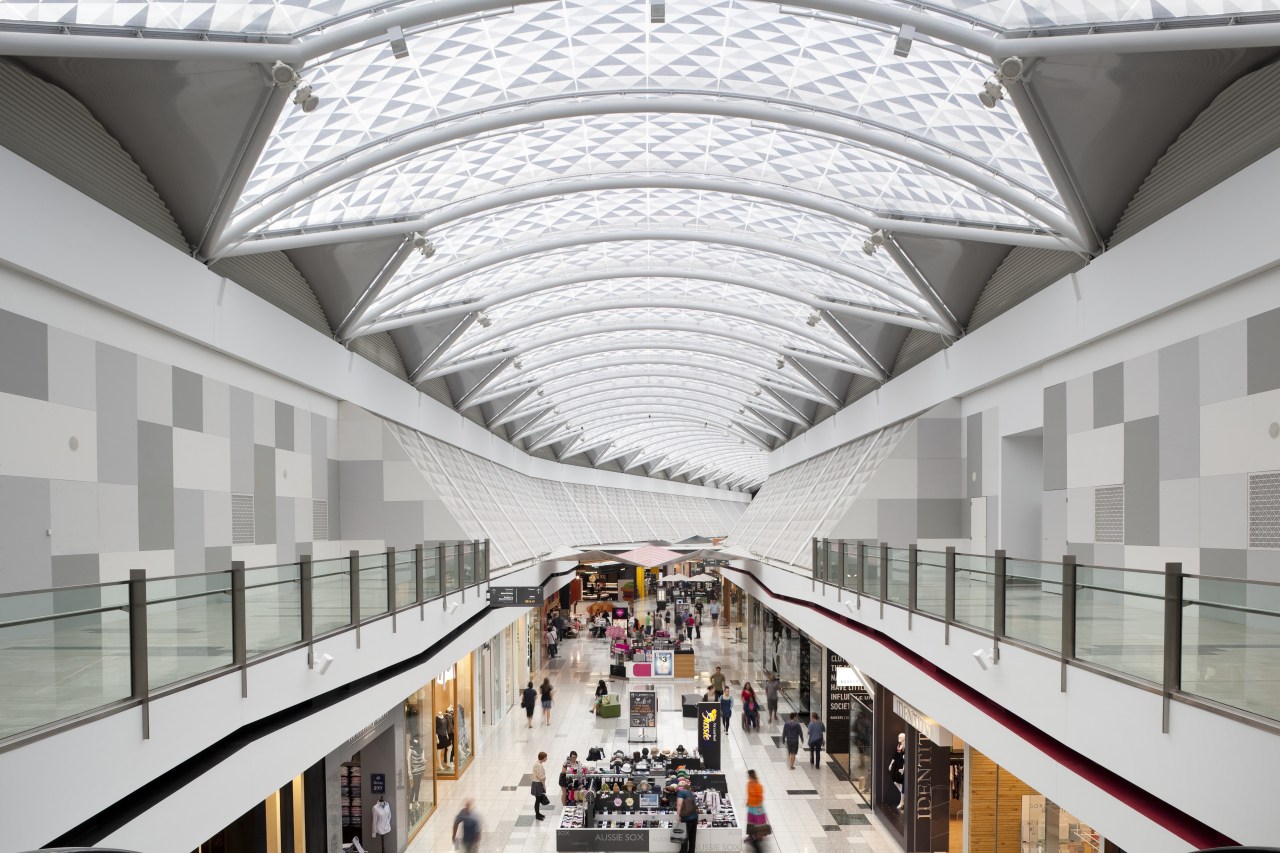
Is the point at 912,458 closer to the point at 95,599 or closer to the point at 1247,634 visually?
the point at 1247,634

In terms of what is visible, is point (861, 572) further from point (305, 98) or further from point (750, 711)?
point (750, 711)

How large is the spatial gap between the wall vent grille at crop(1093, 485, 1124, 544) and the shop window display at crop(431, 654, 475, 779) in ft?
46.0

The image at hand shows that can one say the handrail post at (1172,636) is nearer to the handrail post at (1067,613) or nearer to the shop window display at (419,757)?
the handrail post at (1067,613)

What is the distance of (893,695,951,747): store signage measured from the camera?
46.5ft

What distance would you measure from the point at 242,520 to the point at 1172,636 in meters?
14.0

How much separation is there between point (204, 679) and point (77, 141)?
7.15 metres

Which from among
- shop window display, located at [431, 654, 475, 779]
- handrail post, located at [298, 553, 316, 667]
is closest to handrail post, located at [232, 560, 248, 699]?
handrail post, located at [298, 553, 316, 667]

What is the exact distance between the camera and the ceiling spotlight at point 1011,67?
35.1ft

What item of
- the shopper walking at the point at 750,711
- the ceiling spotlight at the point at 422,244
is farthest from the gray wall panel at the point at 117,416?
the shopper walking at the point at 750,711

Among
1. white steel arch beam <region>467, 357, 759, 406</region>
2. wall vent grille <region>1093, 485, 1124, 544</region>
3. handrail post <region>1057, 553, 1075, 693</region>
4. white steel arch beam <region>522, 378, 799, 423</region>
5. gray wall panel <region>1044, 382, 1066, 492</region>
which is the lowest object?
handrail post <region>1057, 553, 1075, 693</region>

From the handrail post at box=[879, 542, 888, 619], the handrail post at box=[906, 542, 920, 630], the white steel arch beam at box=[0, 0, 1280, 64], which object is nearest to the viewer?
the white steel arch beam at box=[0, 0, 1280, 64]

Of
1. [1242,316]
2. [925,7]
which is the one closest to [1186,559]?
[1242,316]

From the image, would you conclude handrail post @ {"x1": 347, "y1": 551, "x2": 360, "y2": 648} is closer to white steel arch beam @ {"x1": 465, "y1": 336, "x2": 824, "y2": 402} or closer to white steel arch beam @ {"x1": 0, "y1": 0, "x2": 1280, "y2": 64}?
white steel arch beam @ {"x1": 0, "y1": 0, "x2": 1280, "y2": 64}

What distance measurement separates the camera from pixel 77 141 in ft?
35.4
